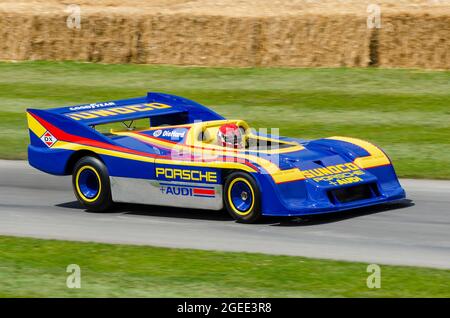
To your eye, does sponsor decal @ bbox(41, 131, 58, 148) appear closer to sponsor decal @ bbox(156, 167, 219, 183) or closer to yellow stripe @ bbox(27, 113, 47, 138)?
yellow stripe @ bbox(27, 113, 47, 138)

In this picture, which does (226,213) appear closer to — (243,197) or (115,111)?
(243,197)

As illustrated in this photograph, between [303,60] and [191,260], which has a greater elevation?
[303,60]

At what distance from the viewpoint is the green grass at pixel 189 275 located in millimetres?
9797

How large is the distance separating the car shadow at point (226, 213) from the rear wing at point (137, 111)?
1.17m

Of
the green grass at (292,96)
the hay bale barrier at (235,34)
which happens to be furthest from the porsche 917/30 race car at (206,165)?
the hay bale barrier at (235,34)

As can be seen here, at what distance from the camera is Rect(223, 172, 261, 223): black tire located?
41.7 ft

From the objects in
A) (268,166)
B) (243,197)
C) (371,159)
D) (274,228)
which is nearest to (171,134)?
(243,197)

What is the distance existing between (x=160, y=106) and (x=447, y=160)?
14.5 feet

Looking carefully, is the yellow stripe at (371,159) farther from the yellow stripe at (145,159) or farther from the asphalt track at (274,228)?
the yellow stripe at (145,159)

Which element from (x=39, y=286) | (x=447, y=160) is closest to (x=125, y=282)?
(x=39, y=286)

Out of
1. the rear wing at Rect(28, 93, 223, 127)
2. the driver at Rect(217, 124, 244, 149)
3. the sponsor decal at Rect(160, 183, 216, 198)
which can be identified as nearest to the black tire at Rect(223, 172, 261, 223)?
the sponsor decal at Rect(160, 183, 216, 198)

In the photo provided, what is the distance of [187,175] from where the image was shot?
43.6 feet
